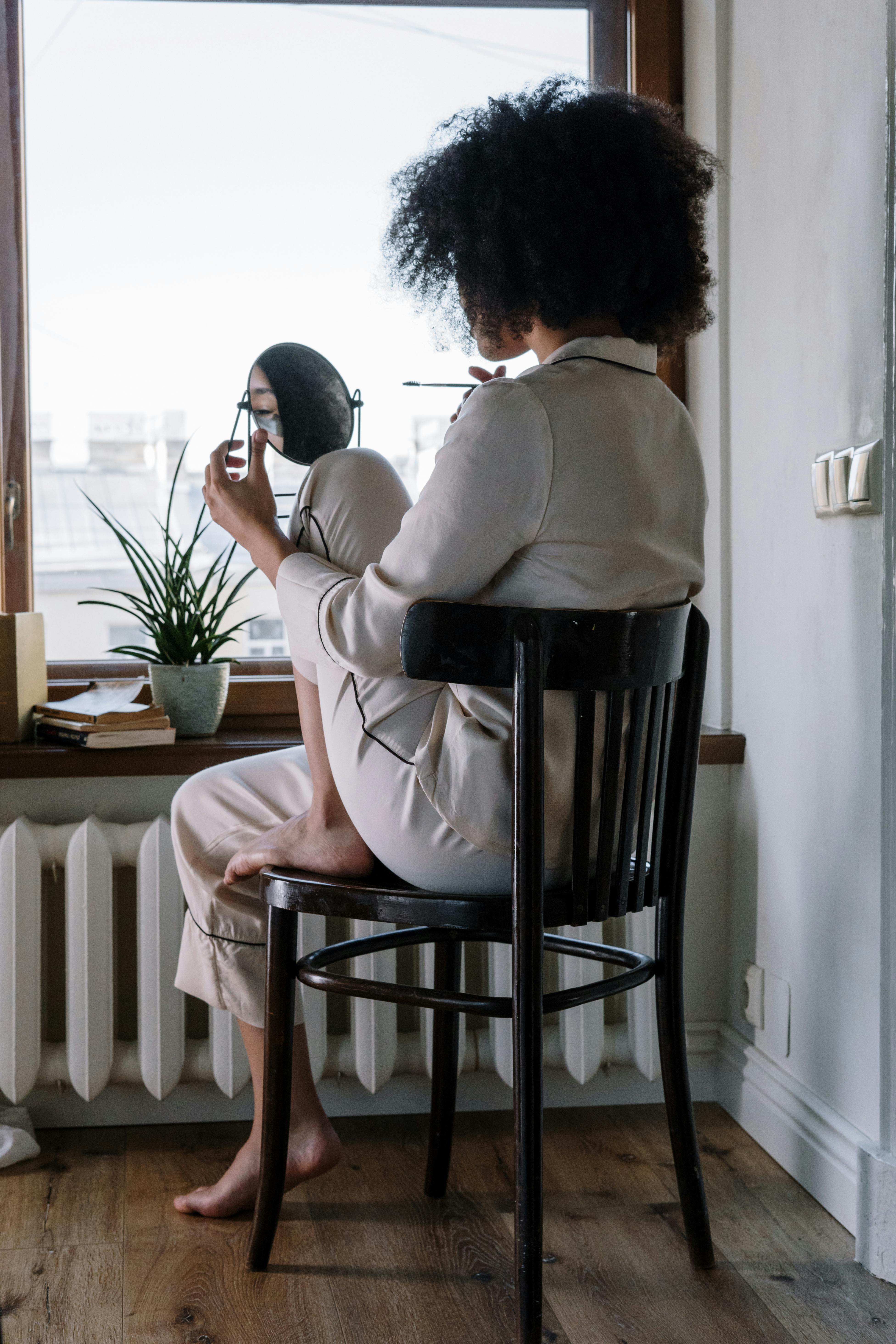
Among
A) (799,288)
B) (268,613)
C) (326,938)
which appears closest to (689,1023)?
(326,938)

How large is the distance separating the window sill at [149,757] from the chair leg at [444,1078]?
43cm

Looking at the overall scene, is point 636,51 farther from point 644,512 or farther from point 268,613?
point 644,512

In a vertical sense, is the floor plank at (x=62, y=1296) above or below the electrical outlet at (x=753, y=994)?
below

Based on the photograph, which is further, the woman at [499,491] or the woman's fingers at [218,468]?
the woman's fingers at [218,468]

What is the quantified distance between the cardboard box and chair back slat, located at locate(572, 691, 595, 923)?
3.74 feet

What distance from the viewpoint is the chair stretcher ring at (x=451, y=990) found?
1284 millimetres

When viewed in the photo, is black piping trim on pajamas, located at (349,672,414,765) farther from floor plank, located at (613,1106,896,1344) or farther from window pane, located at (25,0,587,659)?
window pane, located at (25,0,587,659)

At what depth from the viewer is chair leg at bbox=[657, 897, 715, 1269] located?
1.50m

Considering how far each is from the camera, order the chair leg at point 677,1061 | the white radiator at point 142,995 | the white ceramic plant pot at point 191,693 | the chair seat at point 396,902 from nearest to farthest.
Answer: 1. the chair seat at point 396,902
2. the chair leg at point 677,1061
3. the white radiator at point 142,995
4. the white ceramic plant pot at point 191,693

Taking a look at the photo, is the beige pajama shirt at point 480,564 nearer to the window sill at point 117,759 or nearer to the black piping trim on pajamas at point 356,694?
the black piping trim on pajamas at point 356,694

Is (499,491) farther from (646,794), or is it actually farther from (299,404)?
(299,404)

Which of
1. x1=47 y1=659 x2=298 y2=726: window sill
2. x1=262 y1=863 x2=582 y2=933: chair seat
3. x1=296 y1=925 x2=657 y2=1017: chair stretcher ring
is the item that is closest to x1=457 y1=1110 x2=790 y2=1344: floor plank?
x1=296 y1=925 x2=657 y2=1017: chair stretcher ring

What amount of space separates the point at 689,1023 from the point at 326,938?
68 centimetres

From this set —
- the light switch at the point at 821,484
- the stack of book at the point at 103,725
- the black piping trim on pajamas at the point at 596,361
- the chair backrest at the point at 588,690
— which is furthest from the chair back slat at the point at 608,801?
the stack of book at the point at 103,725
